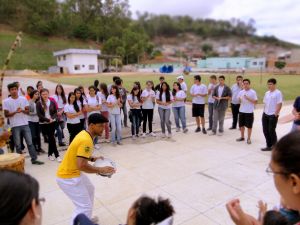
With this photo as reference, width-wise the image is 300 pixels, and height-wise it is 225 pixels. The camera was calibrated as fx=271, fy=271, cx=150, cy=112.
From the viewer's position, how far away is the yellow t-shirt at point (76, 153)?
133 inches

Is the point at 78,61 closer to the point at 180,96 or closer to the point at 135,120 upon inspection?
the point at 180,96

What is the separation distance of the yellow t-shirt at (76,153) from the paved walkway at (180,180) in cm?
109

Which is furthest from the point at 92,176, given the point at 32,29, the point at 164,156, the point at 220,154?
the point at 32,29

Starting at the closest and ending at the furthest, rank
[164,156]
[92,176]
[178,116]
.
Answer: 1. [92,176]
2. [164,156]
3. [178,116]

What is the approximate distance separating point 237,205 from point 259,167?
4941mm

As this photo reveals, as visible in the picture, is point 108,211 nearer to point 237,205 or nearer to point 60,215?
point 60,215

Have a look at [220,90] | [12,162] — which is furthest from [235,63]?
[12,162]

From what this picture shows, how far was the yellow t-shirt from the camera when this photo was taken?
11.1 feet

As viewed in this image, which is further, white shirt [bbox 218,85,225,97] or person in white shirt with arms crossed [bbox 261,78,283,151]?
white shirt [bbox 218,85,225,97]

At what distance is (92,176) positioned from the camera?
18.7ft

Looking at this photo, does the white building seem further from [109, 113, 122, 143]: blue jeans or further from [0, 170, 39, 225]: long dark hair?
[0, 170, 39, 225]: long dark hair

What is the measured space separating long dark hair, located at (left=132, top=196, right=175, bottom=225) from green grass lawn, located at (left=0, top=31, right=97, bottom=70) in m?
57.6

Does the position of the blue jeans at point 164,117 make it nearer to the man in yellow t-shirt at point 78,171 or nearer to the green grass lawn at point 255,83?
the man in yellow t-shirt at point 78,171

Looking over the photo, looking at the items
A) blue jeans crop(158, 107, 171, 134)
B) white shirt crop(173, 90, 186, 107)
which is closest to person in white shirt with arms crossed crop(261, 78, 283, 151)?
white shirt crop(173, 90, 186, 107)
